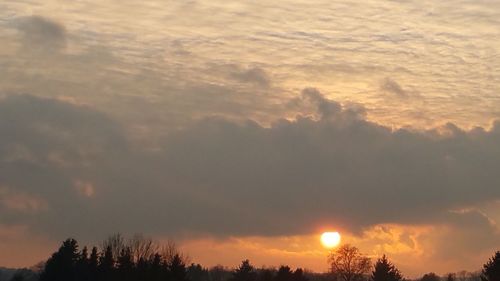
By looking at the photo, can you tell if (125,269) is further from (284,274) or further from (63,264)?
(284,274)

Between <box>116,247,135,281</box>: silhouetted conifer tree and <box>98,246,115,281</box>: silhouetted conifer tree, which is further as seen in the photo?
<box>98,246,115,281</box>: silhouetted conifer tree

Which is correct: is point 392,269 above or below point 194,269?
below

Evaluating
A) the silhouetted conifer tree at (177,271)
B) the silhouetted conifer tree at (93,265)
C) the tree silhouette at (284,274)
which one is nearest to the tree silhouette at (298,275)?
the tree silhouette at (284,274)

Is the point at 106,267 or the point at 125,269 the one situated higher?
the point at 106,267

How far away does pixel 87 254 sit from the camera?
337 ft

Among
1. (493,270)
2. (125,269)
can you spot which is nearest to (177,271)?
(125,269)

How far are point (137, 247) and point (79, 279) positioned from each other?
62.8m

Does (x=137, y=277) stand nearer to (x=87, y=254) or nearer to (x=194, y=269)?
(x=87, y=254)

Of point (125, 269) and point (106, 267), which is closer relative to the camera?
point (125, 269)

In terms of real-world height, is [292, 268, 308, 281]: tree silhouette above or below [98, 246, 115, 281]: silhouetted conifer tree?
below

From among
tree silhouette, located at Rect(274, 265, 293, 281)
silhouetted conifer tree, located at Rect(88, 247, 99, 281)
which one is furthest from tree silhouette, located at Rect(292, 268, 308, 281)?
silhouetted conifer tree, located at Rect(88, 247, 99, 281)

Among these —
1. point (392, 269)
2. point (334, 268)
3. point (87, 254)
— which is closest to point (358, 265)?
point (334, 268)

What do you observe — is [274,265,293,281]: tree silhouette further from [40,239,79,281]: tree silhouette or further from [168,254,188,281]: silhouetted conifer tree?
[40,239,79,281]: tree silhouette

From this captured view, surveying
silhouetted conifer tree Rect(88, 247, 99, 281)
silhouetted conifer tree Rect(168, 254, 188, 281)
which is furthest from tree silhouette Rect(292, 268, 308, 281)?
silhouetted conifer tree Rect(88, 247, 99, 281)
